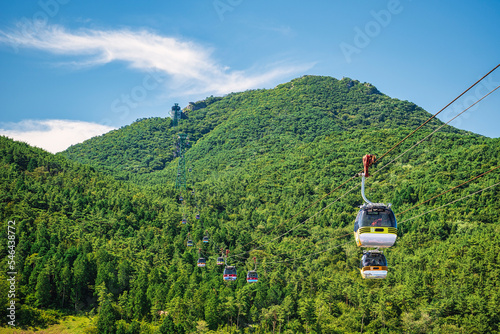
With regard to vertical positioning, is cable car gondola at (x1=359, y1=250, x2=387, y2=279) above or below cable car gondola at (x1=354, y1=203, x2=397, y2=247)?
below

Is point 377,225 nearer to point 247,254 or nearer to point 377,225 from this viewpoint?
point 377,225

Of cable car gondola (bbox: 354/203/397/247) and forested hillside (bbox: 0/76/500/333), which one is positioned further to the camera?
forested hillside (bbox: 0/76/500/333)

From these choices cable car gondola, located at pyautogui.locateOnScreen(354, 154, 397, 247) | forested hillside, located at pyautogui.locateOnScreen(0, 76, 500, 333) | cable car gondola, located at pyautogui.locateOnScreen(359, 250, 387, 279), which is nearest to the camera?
cable car gondola, located at pyautogui.locateOnScreen(354, 154, 397, 247)

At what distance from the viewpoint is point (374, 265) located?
23.8 m

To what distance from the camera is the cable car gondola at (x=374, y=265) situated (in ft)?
78.0

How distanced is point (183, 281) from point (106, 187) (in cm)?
6102

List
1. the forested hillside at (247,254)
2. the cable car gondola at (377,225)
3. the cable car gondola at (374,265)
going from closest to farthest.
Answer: the cable car gondola at (377,225), the cable car gondola at (374,265), the forested hillside at (247,254)

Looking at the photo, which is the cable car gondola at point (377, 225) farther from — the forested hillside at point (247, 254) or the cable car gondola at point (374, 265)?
the forested hillside at point (247, 254)

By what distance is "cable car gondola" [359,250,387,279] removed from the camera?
78.0ft

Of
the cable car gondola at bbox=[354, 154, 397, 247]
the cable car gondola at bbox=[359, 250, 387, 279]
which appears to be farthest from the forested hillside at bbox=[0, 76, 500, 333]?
the cable car gondola at bbox=[354, 154, 397, 247]

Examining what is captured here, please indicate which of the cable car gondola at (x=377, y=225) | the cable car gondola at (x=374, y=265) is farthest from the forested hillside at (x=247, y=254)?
the cable car gondola at (x=377, y=225)

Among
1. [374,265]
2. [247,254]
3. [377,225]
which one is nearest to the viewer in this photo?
[377,225]

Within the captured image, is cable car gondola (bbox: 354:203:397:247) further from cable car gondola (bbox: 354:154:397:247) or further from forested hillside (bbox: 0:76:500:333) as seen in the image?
forested hillside (bbox: 0:76:500:333)

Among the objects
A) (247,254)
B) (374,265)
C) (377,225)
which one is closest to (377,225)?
(377,225)
